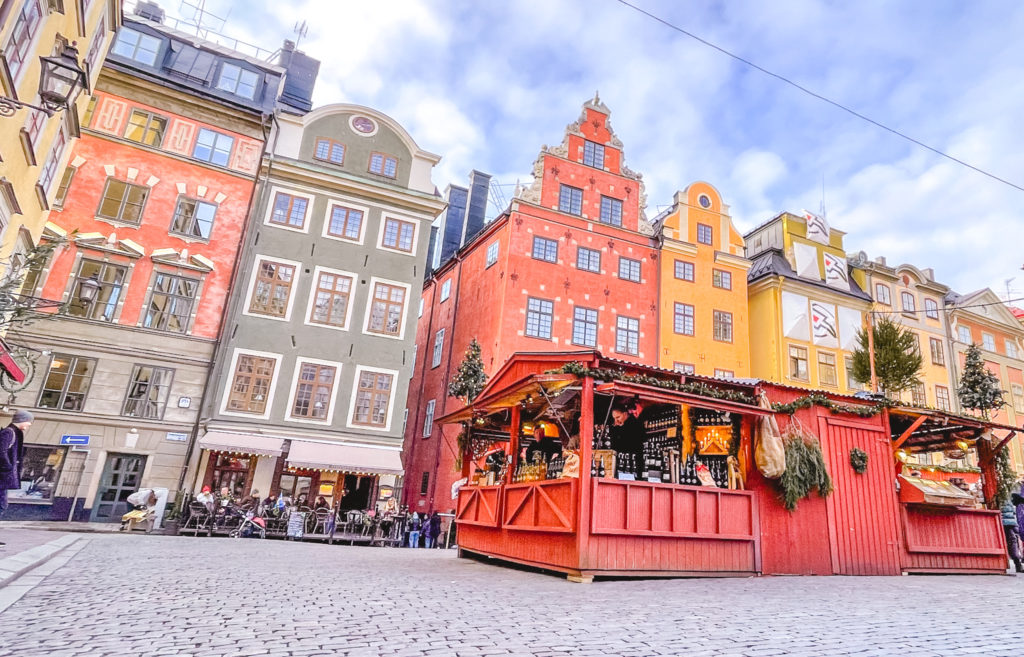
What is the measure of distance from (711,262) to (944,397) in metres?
16.2

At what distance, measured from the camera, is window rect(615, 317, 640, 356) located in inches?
996

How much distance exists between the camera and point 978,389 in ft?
88.8

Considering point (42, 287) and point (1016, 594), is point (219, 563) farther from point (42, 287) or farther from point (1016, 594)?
point (42, 287)

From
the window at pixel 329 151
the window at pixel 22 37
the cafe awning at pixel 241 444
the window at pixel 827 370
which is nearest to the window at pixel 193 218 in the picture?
the window at pixel 329 151

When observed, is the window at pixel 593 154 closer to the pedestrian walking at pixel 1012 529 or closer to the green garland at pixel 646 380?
the green garland at pixel 646 380

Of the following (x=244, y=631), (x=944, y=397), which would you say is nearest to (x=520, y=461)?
(x=244, y=631)

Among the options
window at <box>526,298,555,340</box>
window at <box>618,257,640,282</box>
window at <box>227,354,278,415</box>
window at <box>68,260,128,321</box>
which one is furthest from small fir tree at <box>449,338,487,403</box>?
window at <box>68,260,128,321</box>

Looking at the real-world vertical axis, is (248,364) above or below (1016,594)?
above

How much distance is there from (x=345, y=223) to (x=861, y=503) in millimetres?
19612

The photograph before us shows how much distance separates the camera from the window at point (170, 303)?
20609 millimetres

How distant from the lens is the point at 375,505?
69.9 ft

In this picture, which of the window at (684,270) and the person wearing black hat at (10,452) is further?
the window at (684,270)

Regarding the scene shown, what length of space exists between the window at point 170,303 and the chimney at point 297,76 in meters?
10.7

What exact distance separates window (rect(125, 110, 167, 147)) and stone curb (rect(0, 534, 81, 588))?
1678 cm
